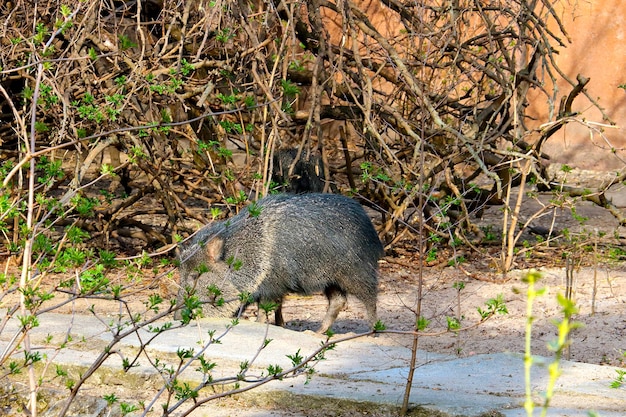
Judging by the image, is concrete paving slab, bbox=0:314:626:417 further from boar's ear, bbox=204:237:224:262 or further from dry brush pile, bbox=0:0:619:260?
dry brush pile, bbox=0:0:619:260

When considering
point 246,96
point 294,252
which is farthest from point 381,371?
point 246,96

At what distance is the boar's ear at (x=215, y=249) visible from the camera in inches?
221

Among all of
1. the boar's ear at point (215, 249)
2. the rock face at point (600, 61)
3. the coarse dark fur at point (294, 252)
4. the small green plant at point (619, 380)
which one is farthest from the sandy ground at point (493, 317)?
the rock face at point (600, 61)

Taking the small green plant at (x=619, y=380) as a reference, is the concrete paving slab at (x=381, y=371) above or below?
below

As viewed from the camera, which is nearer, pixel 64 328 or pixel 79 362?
pixel 79 362

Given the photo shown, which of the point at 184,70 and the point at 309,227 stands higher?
the point at 184,70

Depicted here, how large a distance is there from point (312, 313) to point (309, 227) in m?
1.11

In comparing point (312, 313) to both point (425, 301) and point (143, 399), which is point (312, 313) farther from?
point (143, 399)

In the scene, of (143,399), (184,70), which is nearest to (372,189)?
(184,70)

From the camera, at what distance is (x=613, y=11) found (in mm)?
11711

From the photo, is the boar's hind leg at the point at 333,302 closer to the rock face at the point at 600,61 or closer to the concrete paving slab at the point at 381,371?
the concrete paving slab at the point at 381,371

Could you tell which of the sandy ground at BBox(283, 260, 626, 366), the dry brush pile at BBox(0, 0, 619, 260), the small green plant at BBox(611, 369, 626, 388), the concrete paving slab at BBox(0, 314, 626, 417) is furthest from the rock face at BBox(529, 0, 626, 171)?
the small green plant at BBox(611, 369, 626, 388)

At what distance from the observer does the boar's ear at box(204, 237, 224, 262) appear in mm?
5605

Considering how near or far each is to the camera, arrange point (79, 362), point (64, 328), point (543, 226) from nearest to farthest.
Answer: point (79, 362), point (64, 328), point (543, 226)
